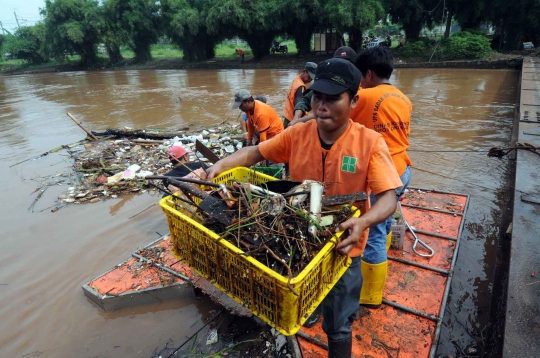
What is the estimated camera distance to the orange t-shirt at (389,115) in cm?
239

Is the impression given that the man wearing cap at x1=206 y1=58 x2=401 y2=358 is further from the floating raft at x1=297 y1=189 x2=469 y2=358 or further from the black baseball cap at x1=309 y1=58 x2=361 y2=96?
the floating raft at x1=297 y1=189 x2=469 y2=358

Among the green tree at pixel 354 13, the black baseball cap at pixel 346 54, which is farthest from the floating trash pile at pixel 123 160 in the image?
the green tree at pixel 354 13

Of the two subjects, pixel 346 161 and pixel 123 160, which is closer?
pixel 346 161

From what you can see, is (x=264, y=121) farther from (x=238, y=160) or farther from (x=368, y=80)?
(x=238, y=160)

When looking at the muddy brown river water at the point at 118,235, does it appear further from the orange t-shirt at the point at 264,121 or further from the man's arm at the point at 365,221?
the orange t-shirt at the point at 264,121

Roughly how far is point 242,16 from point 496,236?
88.9ft

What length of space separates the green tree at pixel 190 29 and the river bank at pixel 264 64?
161 cm

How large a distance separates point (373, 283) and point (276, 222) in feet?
4.70

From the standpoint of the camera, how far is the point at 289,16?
25859mm

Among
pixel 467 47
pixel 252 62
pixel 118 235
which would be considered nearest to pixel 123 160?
pixel 118 235

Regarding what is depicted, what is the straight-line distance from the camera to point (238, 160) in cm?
207

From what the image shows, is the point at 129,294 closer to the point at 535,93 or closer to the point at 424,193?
the point at 424,193

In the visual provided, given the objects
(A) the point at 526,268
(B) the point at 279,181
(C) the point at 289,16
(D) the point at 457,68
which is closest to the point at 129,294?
(B) the point at 279,181

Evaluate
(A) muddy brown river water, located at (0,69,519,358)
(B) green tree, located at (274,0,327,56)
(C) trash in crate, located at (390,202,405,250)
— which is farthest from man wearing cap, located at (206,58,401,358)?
(B) green tree, located at (274,0,327,56)
